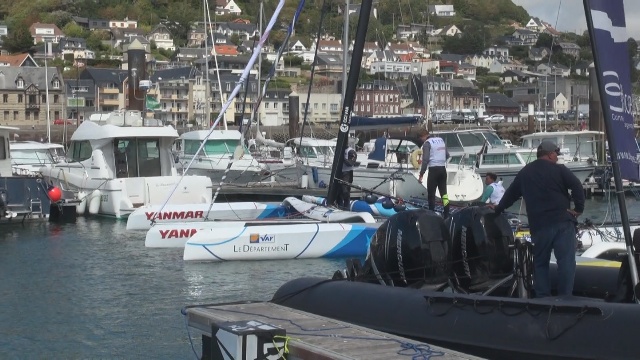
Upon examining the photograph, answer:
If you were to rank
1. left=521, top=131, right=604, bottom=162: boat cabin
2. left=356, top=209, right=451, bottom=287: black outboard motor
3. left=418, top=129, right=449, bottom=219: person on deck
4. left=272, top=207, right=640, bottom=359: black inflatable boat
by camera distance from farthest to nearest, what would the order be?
left=521, top=131, right=604, bottom=162: boat cabin, left=418, top=129, right=449, bottom=219: person on deck, left=356, top=209, right=451, bottom=287: black outboard motor, left=272, top=207, right=640, bottom=359: black inflatable boat

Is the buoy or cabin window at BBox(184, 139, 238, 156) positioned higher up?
cabin window at BBox(184, 139, 238, 156)

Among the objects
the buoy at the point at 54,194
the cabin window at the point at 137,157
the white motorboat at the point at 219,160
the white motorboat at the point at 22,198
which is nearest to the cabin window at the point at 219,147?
the white motorboat at the point at 219,160

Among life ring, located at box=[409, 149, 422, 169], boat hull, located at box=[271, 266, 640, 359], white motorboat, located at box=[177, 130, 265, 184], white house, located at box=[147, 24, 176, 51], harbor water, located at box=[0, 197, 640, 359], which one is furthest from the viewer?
white house, located at box=[147, 24, 176, 51]

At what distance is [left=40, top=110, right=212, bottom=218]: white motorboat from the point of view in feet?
86.4

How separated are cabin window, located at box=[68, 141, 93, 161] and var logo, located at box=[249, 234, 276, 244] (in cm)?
1138

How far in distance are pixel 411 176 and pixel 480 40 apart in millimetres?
167345

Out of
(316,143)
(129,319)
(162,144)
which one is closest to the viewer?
(129,319)

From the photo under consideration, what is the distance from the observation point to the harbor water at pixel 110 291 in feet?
39.2

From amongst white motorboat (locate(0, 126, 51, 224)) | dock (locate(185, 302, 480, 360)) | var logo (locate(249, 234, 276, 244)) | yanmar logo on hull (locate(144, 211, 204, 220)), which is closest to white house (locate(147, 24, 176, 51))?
white motorboat (locate(0, 126, 51, 224))

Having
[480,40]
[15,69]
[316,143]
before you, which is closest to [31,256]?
[316,143]

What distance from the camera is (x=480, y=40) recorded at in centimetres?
19362

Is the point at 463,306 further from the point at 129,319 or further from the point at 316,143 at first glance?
the point at 316,143

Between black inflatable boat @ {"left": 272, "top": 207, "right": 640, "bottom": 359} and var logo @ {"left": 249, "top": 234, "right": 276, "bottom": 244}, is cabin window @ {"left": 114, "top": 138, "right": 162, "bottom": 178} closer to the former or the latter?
var logo @ {"left": 249, "top": 234, "right": 276, "bottom": 244}

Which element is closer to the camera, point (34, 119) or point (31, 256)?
point (31, 256)
